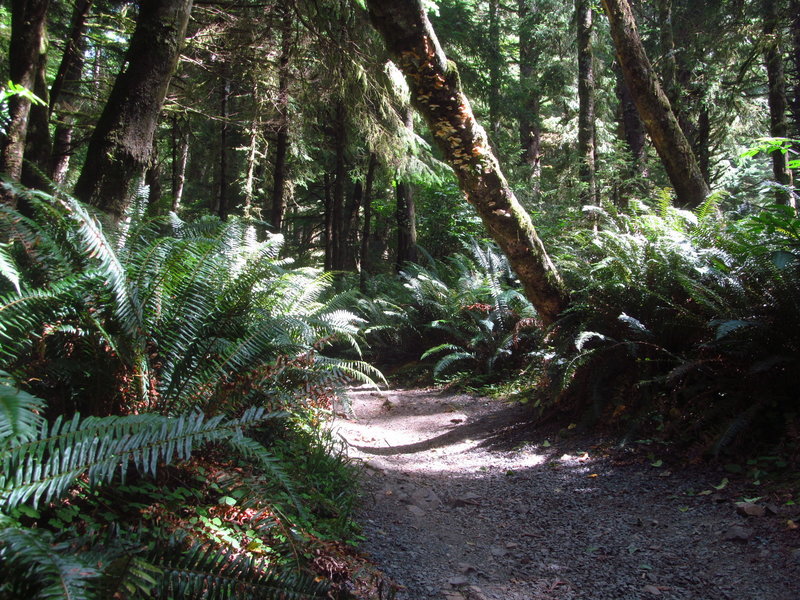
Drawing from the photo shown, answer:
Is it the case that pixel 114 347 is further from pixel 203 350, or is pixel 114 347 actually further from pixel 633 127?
pixel 633 127

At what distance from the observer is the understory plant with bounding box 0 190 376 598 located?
1579mm

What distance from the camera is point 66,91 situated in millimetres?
8391

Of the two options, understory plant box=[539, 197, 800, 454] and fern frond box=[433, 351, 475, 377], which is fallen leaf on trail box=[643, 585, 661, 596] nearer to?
understory plant box=[539, 197, 800, 454]

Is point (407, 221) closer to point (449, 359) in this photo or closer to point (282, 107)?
point (282, 107)

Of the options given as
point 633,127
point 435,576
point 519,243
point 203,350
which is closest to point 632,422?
point 519,243

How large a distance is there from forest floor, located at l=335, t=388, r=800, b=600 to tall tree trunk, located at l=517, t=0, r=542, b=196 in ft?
40.3

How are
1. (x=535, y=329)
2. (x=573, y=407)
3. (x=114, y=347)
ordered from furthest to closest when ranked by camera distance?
1. (x=535, y=329)
2. (x=573, y=407)
3. (x=114, y=347)

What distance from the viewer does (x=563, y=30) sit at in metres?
17.6

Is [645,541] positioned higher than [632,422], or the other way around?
[632,422]

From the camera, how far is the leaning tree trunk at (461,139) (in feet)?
15.4

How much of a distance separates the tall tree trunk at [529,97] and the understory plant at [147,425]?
43.7 ft

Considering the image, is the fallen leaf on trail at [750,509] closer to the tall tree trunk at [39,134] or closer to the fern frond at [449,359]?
the fern frond at [449,359]

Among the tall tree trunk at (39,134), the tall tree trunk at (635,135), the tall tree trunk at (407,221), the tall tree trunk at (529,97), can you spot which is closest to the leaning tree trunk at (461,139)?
the tall tree trunk at (39,134)

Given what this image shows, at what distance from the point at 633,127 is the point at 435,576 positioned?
13.4 m
